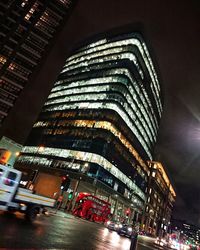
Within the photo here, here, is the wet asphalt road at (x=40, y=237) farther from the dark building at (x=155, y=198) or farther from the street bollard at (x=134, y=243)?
the dark building at (x=155, y=198)

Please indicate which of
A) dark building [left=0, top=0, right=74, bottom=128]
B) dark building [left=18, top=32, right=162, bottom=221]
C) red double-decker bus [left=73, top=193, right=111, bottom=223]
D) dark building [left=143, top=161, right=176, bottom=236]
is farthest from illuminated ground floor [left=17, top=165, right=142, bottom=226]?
dark building [left=143, top=161, right=176, bottom=236]

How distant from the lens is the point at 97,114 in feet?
245

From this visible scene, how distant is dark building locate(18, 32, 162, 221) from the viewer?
69.3 m

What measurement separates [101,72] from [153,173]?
203 feet

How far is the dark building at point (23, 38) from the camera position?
69.5 metres

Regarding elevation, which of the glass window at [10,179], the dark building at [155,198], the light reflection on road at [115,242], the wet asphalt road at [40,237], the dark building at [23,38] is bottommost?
the wet asphalt road at [40,237]

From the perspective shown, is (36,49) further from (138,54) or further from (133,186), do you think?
(133,186)

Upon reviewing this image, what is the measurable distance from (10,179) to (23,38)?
7045 centimetres

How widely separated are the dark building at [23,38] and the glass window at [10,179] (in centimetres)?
5884

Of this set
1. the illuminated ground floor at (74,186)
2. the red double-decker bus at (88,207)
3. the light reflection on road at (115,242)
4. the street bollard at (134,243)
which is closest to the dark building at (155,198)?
the illuminated ground floor at (74,186)

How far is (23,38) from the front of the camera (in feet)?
241

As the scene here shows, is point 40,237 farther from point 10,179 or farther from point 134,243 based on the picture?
point 10,179

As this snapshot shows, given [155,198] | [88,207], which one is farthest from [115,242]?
[155,198]

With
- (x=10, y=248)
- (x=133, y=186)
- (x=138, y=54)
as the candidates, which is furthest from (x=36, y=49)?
(x=10, y=248)
